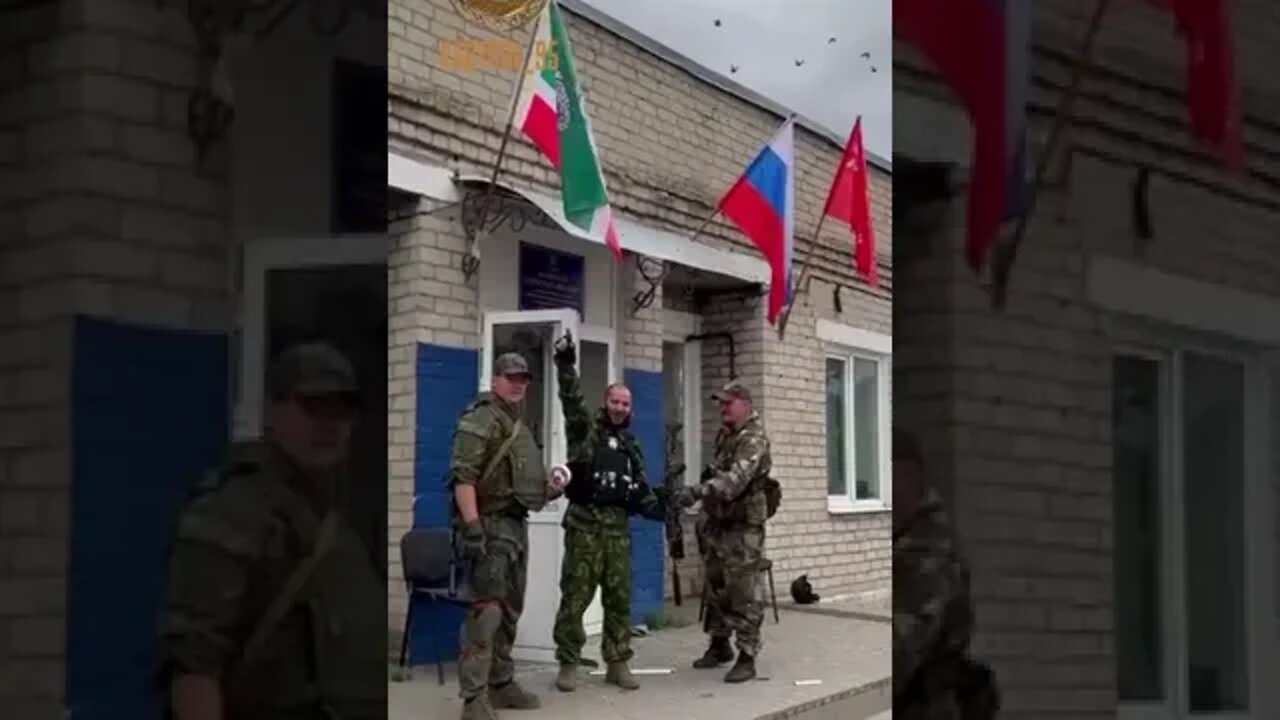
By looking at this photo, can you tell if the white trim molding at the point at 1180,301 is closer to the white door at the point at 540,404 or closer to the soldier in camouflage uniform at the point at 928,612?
the soldier in camouflage uniform at the point at 928,612

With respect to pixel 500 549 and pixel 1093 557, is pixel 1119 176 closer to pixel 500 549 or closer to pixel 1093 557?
pixel 1093 557

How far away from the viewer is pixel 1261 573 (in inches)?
40.8

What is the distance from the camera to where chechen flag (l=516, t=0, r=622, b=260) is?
3.10 metres

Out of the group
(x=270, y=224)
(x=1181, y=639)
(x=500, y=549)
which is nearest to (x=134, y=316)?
(x=270, y=224)

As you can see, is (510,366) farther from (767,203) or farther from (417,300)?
(767,203)

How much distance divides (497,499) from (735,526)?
909 millimetres

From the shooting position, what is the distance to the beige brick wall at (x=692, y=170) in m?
3.21

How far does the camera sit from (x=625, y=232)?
3404 millimetres

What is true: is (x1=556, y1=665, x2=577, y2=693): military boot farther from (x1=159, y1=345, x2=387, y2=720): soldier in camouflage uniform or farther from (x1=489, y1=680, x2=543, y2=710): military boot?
(x1=159, y1=345, x2=387, y2=720): soldier in camouflage uniform

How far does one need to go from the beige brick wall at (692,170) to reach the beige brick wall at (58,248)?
7.01 feet

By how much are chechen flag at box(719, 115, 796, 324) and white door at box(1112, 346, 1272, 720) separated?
253cm

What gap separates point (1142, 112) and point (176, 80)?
29.4 inches

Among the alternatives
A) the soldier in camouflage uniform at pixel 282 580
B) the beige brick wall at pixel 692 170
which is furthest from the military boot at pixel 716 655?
the soldier in camouflage uniform at pixel 282 580
